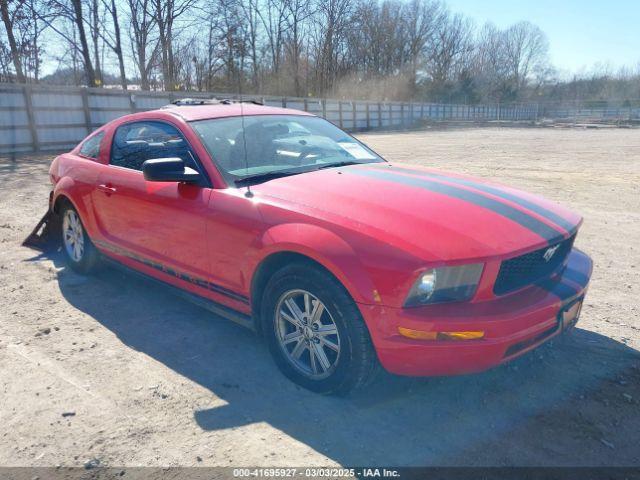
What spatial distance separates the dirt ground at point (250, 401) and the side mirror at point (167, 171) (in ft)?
3.76

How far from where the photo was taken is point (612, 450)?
7.79ft

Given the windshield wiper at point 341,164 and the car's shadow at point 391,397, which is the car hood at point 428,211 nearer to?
the windshield wiper at point 341,164

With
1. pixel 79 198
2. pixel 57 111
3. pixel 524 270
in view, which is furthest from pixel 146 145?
pixel 57 111

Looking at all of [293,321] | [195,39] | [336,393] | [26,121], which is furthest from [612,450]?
[195,39]

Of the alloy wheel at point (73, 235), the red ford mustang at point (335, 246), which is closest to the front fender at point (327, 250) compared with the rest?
the red ford mustang at point (335, 246)

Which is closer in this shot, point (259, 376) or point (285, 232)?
point (285, 232)

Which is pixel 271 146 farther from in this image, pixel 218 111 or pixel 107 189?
pixel 107 189

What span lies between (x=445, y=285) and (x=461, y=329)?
223mm

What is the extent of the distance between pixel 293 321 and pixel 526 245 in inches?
52.1

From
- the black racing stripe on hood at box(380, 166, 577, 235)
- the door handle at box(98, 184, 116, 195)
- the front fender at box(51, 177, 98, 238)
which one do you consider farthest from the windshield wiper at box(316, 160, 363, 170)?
the front fender at box(51, 177, 98, 238)

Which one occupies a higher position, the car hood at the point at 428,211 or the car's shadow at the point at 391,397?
the car hood at the point at 428,211

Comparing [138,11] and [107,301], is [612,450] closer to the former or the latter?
[107,301]

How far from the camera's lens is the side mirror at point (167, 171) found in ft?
10.4

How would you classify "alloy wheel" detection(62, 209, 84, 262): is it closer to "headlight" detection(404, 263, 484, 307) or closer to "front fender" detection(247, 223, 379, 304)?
"front fender" detection(247, 223, 379, 304)
